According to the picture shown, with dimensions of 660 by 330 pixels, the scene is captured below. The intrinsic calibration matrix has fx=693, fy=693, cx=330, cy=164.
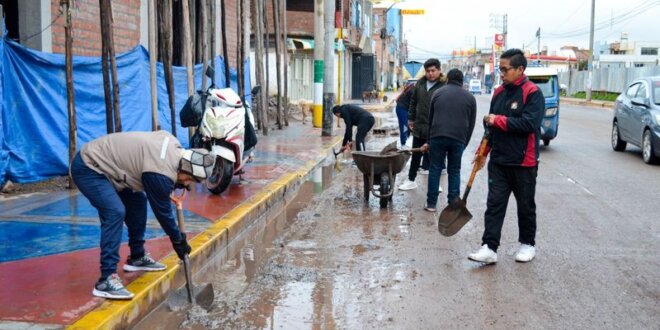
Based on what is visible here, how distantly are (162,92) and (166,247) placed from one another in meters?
6.12

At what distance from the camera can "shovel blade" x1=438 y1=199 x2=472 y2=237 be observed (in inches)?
269

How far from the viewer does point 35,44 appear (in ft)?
29.8

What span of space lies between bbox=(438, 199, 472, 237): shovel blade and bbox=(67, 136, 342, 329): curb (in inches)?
88.3

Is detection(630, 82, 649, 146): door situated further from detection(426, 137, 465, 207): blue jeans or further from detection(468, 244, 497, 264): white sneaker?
detection(468, 244, 497, 264): white sneaker

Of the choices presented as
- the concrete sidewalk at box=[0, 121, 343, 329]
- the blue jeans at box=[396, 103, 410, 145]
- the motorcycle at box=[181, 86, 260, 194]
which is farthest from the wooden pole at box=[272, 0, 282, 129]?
the motorcycle at box=[181, 86, 260, 194]

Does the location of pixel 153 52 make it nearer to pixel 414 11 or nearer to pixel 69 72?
pixel 69 72

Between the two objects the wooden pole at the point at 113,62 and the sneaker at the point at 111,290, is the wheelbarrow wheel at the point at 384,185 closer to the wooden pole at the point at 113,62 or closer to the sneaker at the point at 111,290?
the wooden pole at the point at 113,62

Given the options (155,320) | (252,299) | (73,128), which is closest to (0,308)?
(155,320)

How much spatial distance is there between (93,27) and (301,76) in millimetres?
23823

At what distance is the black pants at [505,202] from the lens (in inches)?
A: 254

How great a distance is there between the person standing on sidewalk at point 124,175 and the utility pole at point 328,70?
13543 millimetres

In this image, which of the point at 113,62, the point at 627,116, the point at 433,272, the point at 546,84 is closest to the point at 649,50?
the point at 546,84

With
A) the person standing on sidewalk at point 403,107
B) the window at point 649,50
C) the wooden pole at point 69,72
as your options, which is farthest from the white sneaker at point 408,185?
the window at point 649,50


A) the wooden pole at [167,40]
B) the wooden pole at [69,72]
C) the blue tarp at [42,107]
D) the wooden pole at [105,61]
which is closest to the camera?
the wooden pole at [69,72]
